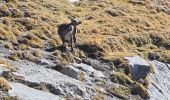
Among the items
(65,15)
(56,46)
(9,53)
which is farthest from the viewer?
(65,15)

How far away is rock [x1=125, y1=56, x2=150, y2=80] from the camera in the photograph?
31.8 m

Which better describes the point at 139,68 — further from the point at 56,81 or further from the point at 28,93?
the point at 28,93

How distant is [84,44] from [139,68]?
389cm

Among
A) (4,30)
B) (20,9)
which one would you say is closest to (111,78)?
(4,30)

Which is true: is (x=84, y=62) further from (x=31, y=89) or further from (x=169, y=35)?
(x=169, y=35)

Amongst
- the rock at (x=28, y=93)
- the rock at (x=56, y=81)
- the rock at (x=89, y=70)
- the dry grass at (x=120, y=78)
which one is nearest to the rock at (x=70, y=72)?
the rock at (x=56, y=81)

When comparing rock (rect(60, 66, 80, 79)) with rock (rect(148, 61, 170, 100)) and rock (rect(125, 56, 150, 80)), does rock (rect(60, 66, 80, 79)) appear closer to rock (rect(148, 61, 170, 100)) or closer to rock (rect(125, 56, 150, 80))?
rock (rect(125, 56, 150, 80))

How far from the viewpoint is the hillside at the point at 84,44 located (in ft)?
93.7

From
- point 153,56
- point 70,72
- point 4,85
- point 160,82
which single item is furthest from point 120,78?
point 4,85

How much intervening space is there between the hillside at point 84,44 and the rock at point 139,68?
182 mm

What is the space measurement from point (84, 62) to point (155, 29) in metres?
12.3

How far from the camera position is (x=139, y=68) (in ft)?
106

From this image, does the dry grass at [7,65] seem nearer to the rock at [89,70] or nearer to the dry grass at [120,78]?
the rock at [89,70]

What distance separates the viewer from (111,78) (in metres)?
30.8
